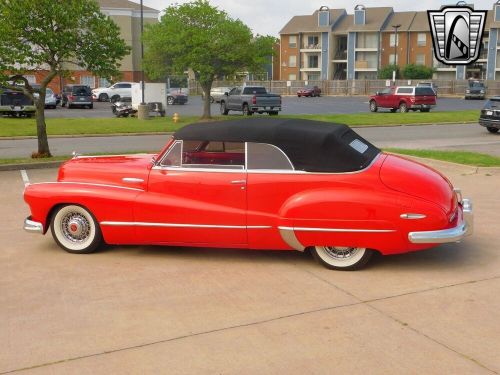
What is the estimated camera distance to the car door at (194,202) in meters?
6.27

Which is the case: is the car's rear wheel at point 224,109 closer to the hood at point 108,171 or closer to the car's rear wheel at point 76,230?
the hood at point 108,171

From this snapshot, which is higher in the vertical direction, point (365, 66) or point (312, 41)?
point (312, 41)

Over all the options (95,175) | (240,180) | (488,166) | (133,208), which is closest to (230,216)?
(240,180)

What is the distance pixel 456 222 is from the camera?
20.1 feet

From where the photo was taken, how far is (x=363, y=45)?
82.3 m

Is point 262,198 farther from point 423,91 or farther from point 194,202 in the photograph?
point 423,91

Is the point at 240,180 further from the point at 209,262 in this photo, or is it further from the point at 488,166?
the point at 488,166

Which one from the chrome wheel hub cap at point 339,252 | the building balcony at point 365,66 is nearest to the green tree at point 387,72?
the building balcony at point 365,66

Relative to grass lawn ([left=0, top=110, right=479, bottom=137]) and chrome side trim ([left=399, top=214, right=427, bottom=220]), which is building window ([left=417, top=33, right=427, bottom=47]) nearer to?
grass lawn ([left=0, top=110, right=479, bottom=137])

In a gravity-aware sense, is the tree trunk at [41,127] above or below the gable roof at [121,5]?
below

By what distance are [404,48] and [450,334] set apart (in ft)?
267

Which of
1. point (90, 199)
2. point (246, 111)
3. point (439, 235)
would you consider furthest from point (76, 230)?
point (246, 111)

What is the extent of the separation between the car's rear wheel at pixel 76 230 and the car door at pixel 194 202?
58cm

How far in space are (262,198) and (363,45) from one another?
80.2 m
